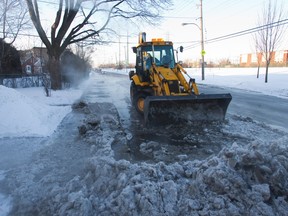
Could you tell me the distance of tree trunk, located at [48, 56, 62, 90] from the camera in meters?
19.1

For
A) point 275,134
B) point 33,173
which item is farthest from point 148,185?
point 275,134

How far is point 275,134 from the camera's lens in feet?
23.6

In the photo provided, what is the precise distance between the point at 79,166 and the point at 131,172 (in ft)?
4.83

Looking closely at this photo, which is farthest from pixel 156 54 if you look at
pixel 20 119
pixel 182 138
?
pixel 20 119

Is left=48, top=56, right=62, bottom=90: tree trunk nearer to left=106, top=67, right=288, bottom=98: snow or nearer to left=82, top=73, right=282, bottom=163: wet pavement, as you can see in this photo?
left=82, top=73, right=282, bottom=163: wet pavement

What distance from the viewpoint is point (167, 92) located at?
28.7 ft

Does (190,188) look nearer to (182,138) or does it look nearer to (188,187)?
(188,187)

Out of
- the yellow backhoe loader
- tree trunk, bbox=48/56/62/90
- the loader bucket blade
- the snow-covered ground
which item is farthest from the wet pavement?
tree trunk, bbox=48/56/62/90

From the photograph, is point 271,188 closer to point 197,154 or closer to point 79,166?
point 197,154

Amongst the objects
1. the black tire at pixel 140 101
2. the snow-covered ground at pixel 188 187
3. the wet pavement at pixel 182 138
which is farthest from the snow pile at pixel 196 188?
the black tire at pixel 140 101

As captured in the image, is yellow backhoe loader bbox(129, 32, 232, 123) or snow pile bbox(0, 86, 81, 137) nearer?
snow pile bbox(0, 86, 81, 137)

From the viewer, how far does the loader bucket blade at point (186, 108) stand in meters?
8.05

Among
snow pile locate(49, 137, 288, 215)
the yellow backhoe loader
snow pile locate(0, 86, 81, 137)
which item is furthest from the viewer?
the yellow backhoe loader

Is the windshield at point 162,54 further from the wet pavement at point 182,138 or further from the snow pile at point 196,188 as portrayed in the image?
the snow pile at point 196,188
